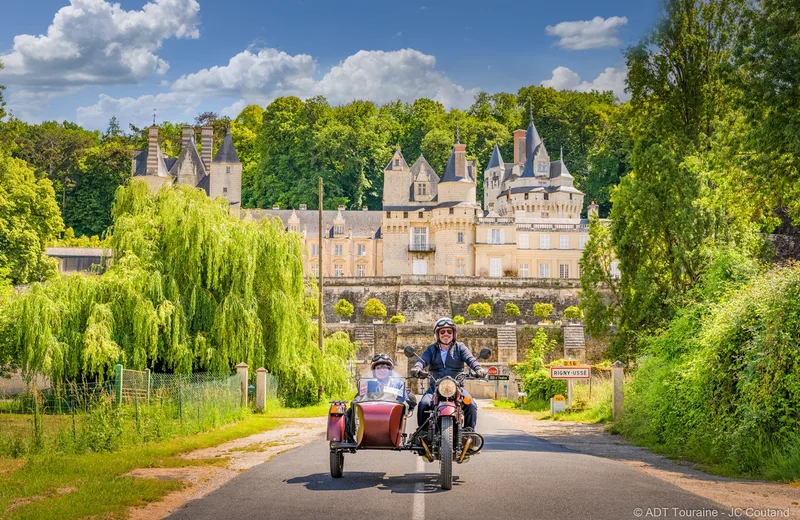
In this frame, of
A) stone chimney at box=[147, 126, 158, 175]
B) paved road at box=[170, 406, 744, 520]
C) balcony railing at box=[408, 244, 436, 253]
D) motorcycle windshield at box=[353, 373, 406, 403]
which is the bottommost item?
paved road at box=[170, 406, 744, 520]

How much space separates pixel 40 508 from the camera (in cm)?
895

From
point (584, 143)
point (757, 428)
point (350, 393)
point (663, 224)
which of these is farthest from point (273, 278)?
point (584, 143)

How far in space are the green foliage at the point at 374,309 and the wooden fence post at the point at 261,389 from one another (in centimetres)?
4118

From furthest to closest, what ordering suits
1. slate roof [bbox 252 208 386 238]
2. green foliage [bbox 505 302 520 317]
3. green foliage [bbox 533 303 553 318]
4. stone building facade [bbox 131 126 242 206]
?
slate roof [bbox 252 208 386 238] < stone building facade [bbox 131 126 242 206] < green foliage [bbox 505 302 520 317] < green foliage [bbox 533 303 553 318]

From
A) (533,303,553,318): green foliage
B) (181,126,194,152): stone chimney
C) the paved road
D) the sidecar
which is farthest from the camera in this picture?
(181,126,194,152): stone chimney

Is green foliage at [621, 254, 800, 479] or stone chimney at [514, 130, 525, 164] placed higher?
stone chimney at [514, 130, 525, 164]

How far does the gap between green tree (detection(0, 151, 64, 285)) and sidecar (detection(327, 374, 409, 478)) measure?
4095cm

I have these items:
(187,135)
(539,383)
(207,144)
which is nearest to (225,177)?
(207,144)

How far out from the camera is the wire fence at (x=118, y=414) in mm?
14172

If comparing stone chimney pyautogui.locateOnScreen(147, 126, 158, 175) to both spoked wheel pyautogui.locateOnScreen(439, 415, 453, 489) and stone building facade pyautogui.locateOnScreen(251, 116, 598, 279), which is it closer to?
stone building facade pyautogui.locateOnScreen(251, 116, 598, 279)

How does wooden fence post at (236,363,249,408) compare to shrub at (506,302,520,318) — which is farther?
shrub at (506,302,520,318)

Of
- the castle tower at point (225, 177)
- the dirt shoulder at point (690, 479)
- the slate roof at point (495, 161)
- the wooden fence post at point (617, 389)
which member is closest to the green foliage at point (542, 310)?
the castle tower at point (225, 177)

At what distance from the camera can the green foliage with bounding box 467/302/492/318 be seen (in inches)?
2598

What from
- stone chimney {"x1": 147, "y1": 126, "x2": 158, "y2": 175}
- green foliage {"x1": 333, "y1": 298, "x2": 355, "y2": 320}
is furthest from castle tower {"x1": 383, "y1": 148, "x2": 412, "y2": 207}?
stone chimney {"x1": 147, "y1": 126, "x2": 158, "y2": 175}
